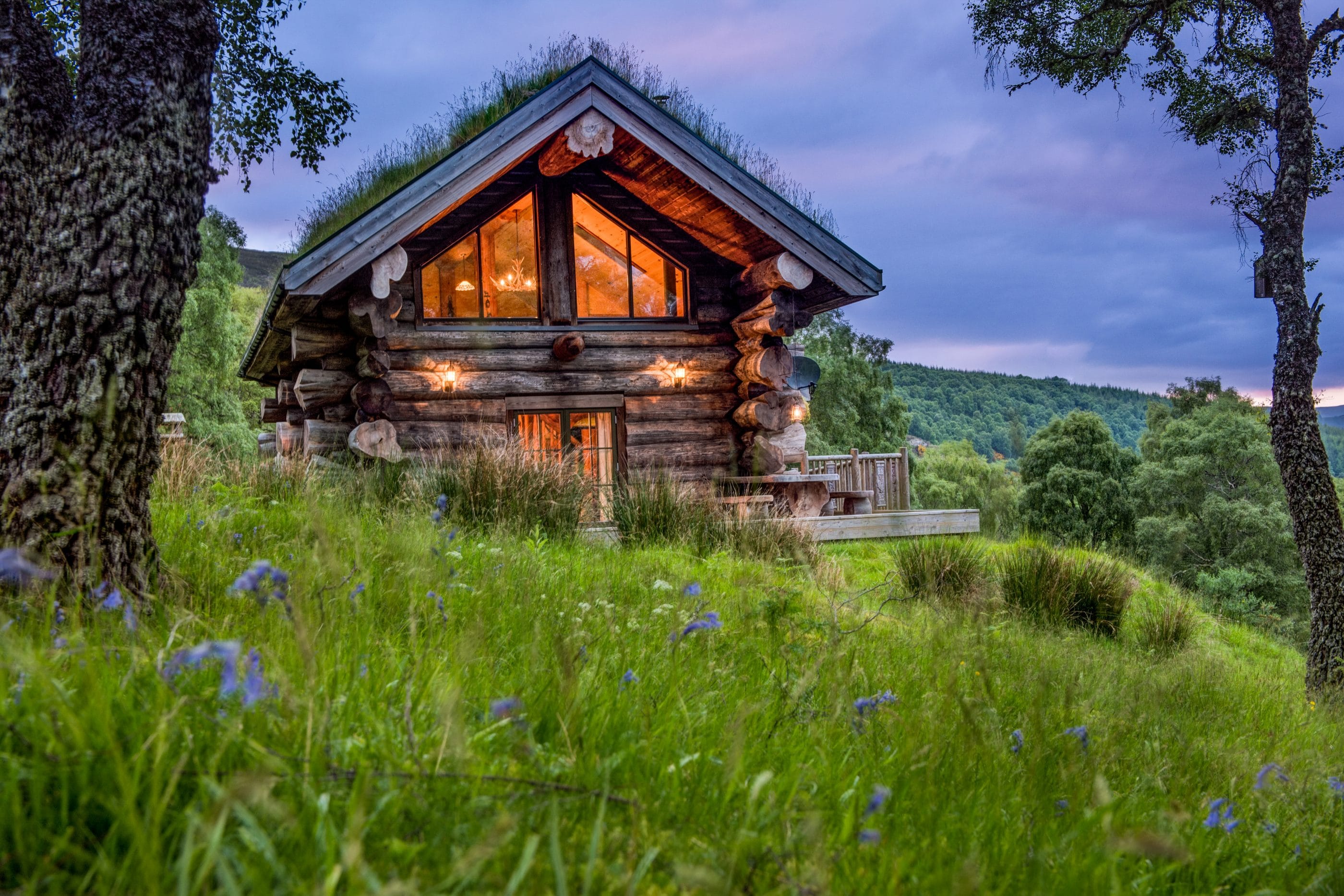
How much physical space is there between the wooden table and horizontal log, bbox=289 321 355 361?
5232 millimetres

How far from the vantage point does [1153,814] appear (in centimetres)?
216

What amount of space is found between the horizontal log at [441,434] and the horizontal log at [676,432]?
5.76ft

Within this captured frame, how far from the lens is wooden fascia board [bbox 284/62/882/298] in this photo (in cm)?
853

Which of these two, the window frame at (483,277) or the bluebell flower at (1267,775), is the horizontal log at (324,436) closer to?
the window frame at (483,277)

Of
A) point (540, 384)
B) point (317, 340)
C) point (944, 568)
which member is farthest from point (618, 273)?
point (944, 568)

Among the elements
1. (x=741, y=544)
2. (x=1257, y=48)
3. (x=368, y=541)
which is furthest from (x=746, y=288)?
(x=368, y=541)

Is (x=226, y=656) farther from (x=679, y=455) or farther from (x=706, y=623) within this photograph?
(x=679, y=455)

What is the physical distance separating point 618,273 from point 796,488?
12.8 feet

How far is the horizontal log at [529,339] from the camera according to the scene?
1017 cm

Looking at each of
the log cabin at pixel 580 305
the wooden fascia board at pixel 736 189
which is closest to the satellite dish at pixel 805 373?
the log cabin at pixel 580 305

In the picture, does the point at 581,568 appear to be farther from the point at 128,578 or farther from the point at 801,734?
the point at 801,734

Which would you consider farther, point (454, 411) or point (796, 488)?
point (796, 488)

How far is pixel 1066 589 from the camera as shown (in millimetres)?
8234

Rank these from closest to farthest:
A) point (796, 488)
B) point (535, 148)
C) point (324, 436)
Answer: point (535, 148)
point (324, 436)
point (796, 488)
